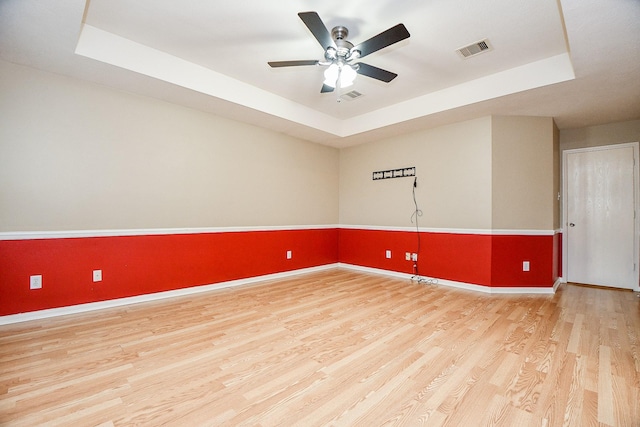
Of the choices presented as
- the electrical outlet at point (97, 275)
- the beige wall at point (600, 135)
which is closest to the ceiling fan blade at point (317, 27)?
the electrical outlet at point (97, 275)

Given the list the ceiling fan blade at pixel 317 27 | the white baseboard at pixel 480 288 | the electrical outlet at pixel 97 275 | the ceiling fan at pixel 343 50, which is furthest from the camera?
the white baseboard at pixel 480 288

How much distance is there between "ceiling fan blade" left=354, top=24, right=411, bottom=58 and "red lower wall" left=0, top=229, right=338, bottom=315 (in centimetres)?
303

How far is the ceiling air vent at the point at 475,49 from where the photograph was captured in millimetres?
2768

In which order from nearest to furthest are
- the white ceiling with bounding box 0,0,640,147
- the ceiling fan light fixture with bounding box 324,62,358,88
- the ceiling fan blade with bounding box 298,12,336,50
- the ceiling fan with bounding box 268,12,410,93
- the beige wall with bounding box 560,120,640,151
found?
1. the ceiling fan blade with bounding box 298,12,336,50
2. the ceiling fan with bounding box 268,12,410,93
3. the white ceiling with bounding box 0,0,640,147
4. the ceiling fan light fixture with bounding box 324,62,358,88
5. the beige wall with bounding box 560,120,640,151

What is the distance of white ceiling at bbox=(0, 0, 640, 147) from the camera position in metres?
2.28

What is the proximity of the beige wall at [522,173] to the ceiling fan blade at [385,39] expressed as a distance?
8.37 ft

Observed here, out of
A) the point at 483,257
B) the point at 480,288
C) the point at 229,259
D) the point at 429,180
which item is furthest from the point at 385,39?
the point at 480,288

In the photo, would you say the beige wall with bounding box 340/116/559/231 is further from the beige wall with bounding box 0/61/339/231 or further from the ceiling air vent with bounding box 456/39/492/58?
the beige wall with bounding box 0/61/339/231

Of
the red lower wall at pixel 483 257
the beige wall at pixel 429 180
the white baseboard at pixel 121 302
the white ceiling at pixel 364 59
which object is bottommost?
the white baseboard at pixel 121 302

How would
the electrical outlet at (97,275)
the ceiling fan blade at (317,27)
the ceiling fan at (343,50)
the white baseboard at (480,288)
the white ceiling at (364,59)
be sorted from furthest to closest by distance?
the white baseboard at (480,288), the electrical outlet at (97,275), the white ceiling at (364,59), the ceiling fan at (343,50), the ceiling fan blade at (317,27)

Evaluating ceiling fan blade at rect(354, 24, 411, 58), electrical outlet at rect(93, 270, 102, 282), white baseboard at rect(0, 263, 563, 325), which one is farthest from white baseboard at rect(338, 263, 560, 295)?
electrical outlet at rect(93, 270, 102, 282)

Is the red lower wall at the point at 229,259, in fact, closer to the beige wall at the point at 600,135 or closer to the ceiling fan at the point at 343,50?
the beige wall at the point at 600,135

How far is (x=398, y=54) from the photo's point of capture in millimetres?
2980

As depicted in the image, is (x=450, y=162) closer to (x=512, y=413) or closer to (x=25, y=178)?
(x=512, y=413)
